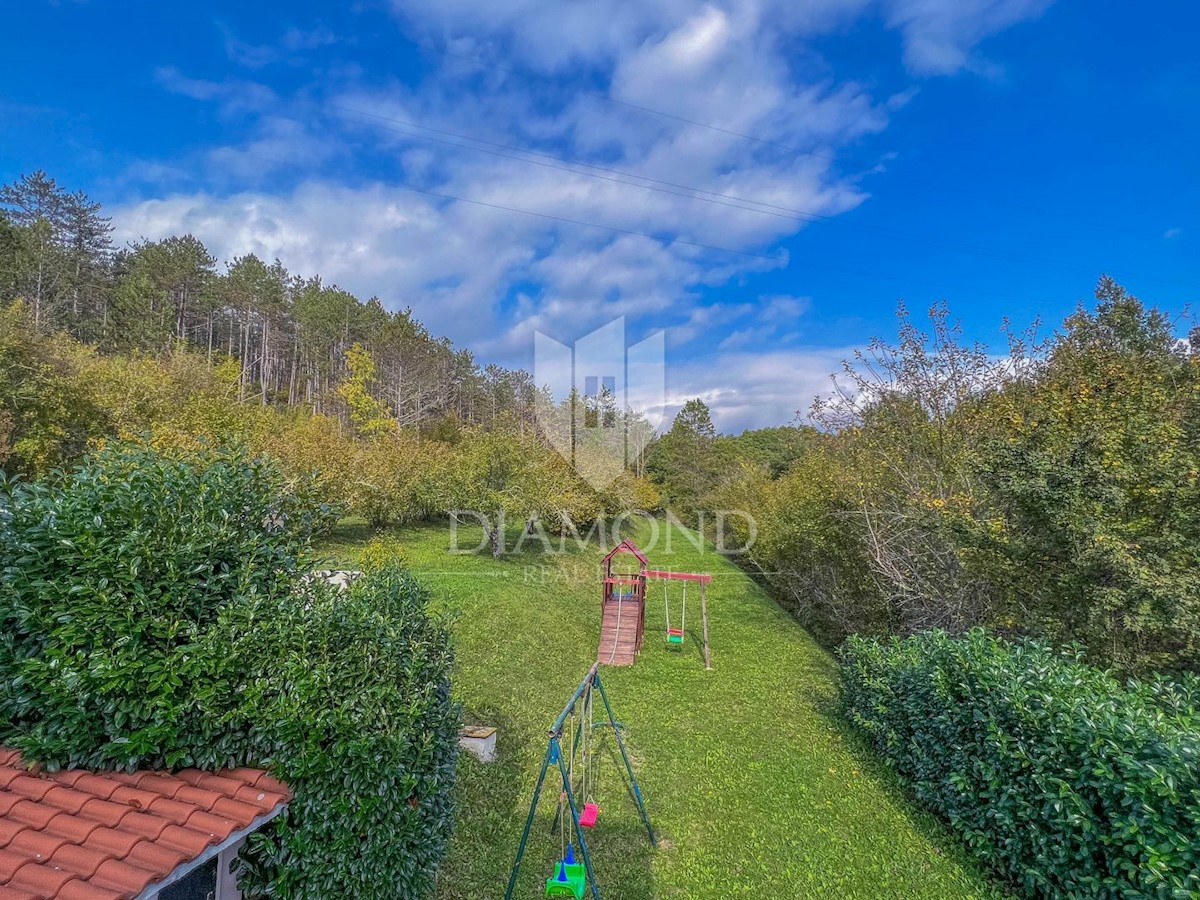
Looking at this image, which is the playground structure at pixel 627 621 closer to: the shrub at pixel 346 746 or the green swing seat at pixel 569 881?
the green swing seat at pixel 569 881

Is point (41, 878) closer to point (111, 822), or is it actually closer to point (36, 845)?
point (36, 845)

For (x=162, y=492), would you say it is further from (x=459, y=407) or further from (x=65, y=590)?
(x=459, y=407)

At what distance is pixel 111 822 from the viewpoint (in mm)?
2936

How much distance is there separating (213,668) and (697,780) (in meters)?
6.67

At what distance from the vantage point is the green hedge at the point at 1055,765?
423 centimetres

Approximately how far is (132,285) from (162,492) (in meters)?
40.2

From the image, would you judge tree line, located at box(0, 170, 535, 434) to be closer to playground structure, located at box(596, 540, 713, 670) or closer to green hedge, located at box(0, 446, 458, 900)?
playground structure, located at box(596, 540, 713, 670)

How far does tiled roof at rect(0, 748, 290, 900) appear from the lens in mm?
2520

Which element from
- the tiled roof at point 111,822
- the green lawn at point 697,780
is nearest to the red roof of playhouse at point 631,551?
the green lawn at point 697,780

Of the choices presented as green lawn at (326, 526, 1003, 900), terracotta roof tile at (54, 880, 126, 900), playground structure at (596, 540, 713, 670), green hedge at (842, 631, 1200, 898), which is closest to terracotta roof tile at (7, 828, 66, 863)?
terracotta roof tile at (54, 880, 126, 900)

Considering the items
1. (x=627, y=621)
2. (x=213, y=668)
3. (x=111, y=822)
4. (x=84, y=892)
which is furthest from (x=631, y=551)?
(x=84, y=892)

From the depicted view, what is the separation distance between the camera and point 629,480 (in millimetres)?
31531

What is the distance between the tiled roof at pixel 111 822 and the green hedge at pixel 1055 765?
6483mm

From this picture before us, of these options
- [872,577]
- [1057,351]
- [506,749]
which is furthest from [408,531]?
[1057,351]
